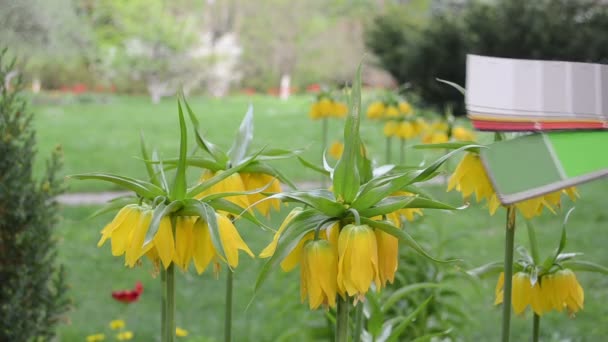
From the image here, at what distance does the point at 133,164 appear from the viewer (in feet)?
26.3

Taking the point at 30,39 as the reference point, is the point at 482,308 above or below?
below

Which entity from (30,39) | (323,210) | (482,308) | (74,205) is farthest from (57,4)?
(323,210)

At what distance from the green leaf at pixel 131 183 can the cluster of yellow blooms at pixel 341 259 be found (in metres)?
0.18

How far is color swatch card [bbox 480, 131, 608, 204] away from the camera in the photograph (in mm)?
723

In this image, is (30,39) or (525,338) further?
(30,39)

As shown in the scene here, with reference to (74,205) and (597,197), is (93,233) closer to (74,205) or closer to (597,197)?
(74,205)

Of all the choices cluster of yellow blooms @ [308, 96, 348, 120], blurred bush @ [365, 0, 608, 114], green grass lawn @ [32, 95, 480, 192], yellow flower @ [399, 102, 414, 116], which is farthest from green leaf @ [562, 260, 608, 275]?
blurred bush @ [365, 0, 608, 114]

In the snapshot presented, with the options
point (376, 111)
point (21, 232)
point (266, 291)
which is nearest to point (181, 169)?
point (21, 232)

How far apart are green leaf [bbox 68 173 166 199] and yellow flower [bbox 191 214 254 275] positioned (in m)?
0.06

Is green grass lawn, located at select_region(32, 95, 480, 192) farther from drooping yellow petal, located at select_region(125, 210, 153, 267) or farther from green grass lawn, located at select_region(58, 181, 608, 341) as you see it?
drooping yellow petal, located at select_region(125, 210, 153, 267)

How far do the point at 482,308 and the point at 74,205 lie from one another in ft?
11.3

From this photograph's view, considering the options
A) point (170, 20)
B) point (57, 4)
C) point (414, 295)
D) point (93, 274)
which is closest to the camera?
point (414, 295)

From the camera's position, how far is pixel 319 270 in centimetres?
86

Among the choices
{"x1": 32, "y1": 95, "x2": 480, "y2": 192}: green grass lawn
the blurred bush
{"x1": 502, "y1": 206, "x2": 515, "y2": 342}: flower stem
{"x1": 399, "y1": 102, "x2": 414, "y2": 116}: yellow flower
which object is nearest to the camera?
{"x1": 502, "y1": 206, "x2": 515, "y2": 342}: flower stem
